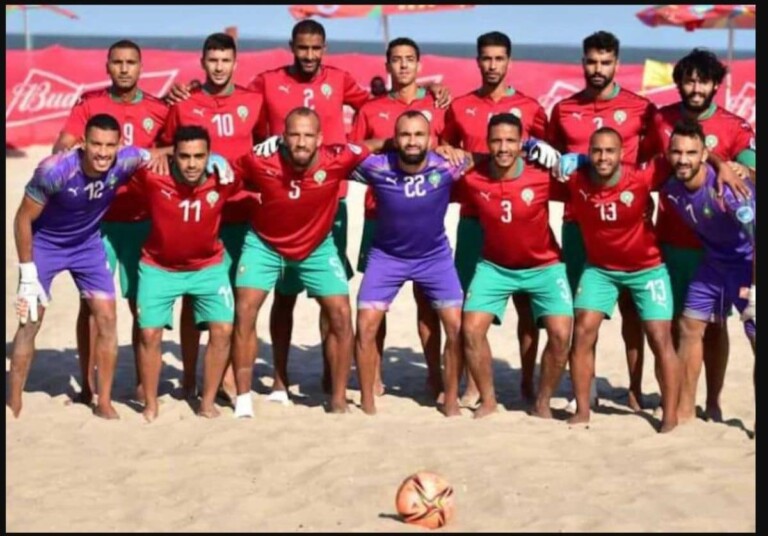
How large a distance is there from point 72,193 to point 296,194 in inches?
55.4

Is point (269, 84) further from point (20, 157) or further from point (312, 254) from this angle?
point (20, 157)

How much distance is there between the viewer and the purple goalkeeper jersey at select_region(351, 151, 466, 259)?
9211mm

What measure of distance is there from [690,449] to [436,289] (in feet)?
6.62

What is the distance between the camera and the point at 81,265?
30.7 feet

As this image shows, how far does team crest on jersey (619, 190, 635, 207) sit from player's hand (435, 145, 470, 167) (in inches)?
41.1

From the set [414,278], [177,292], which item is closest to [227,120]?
[177,292]

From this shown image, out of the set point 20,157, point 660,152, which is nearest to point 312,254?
point 660,152

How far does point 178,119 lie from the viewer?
31.6 ft

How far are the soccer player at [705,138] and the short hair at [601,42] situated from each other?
0.47 m

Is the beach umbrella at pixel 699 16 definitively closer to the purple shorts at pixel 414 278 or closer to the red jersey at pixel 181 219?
the purple shorts at pixel 414 278

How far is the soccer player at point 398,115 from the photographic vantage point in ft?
32.1

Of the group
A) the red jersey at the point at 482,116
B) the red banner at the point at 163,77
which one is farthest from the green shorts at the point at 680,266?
the red banner at the point at 163,77

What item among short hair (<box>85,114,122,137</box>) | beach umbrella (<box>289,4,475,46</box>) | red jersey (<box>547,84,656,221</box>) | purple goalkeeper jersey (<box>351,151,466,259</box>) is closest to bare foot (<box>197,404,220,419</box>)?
purple goalkeeper jersey (<box>351,151,466,259</box>)

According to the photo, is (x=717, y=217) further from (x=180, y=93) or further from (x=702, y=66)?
(x=180, y=93)
